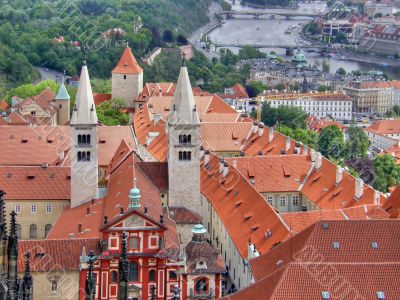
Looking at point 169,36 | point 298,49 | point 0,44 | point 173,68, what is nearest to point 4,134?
point 0,44

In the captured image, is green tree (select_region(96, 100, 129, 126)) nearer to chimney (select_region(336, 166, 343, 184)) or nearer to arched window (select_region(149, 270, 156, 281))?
chimney (select_region(336, 166, 343, 184))

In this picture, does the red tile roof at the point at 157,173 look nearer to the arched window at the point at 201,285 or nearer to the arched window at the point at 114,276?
the arched window at the point at 114,276

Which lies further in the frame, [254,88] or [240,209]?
[254,88]

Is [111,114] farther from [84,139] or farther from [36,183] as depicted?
[84,139]

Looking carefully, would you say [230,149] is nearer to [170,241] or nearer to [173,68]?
[170,241]

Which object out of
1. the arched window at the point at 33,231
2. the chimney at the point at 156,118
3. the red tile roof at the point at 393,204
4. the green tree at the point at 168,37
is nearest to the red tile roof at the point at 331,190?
the red tile roof at the point at 393,204

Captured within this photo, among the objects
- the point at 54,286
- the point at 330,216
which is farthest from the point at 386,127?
the point at 54,286
